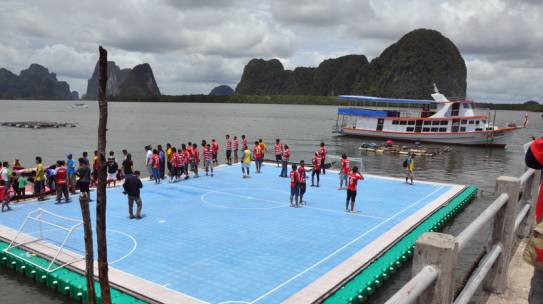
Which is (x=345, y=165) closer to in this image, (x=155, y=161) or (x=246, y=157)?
(x=246, y=157)

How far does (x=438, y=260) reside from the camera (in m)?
2.68

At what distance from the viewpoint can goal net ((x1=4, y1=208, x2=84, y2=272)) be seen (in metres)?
11.8

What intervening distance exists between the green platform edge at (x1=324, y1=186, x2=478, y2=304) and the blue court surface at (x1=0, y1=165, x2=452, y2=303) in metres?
0.85

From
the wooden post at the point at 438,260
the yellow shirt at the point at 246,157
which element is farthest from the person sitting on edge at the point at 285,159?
the wooden post at the point at 438,260

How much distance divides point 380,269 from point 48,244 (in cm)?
1050

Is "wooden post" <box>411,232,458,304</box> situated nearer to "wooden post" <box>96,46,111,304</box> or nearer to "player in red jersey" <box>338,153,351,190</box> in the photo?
"wooden post" <box>96,46,111,304</box>

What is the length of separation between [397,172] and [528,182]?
95.3ft

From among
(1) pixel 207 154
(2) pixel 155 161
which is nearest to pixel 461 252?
(2) pixel 155 161

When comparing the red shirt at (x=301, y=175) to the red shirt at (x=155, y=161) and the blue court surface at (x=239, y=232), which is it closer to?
the blue court surface at (x=239, y=232)

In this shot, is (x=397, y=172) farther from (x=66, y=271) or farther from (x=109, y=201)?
(x=66, y=271)

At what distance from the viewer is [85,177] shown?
55.3ft

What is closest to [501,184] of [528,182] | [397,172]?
[528,182]

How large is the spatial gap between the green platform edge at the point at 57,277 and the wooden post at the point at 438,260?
8.41 meters

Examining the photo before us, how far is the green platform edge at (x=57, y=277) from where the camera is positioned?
391 inches
